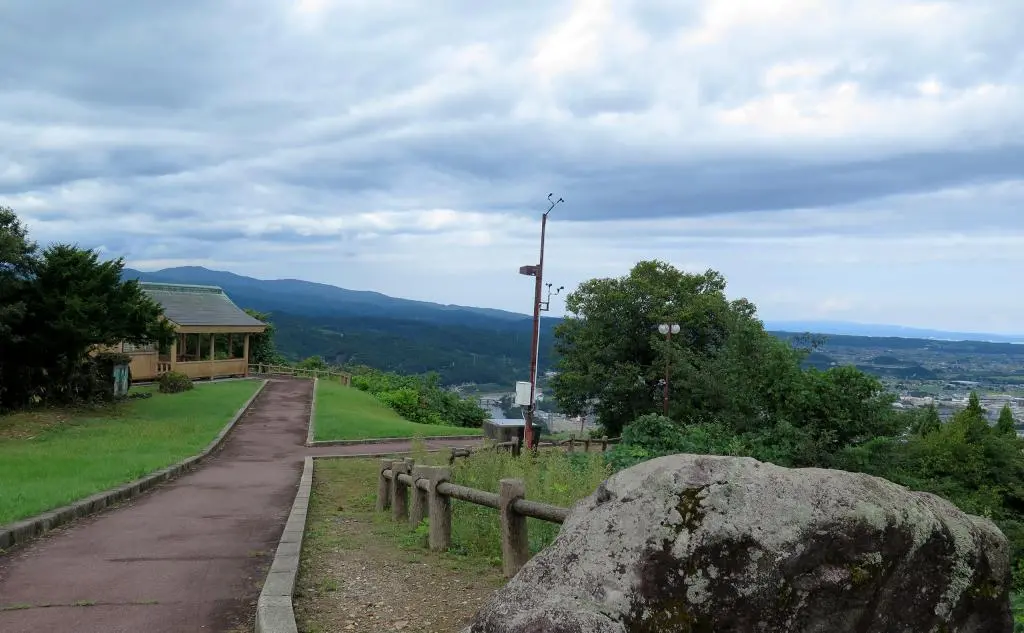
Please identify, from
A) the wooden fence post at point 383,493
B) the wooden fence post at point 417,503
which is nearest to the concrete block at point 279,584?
the wooden fence post at point 417,503

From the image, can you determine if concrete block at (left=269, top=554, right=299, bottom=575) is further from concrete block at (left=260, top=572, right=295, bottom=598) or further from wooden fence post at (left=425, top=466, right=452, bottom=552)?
wooden fence post at (left=425, top=466, right=452, bottom=552)

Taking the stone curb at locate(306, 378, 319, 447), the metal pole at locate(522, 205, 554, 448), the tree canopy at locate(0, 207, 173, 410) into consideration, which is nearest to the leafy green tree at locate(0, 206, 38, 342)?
the tree canopy at locate(0, 207, 173, 410)

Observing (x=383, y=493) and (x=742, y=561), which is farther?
(x=383, y=493)

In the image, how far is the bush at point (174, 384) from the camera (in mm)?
31141

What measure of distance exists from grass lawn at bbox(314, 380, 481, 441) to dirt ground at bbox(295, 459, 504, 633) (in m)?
12.4

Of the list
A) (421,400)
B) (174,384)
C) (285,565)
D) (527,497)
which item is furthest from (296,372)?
(285,565)

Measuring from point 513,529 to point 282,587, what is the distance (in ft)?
6.15

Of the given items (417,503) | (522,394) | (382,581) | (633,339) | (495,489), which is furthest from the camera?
(633,339)

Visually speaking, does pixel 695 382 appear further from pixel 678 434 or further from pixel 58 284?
pixel 58 284

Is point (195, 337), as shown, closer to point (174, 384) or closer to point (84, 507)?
point (174, 384)

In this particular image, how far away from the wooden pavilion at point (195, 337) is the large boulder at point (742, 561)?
33339mm

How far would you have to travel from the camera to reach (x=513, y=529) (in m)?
6.48

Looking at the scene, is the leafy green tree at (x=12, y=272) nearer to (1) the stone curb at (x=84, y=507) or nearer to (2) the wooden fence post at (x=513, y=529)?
(1) the stone curb at (x=84, y=507)

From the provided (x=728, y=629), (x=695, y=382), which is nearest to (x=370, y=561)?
(x=728, y=629)
